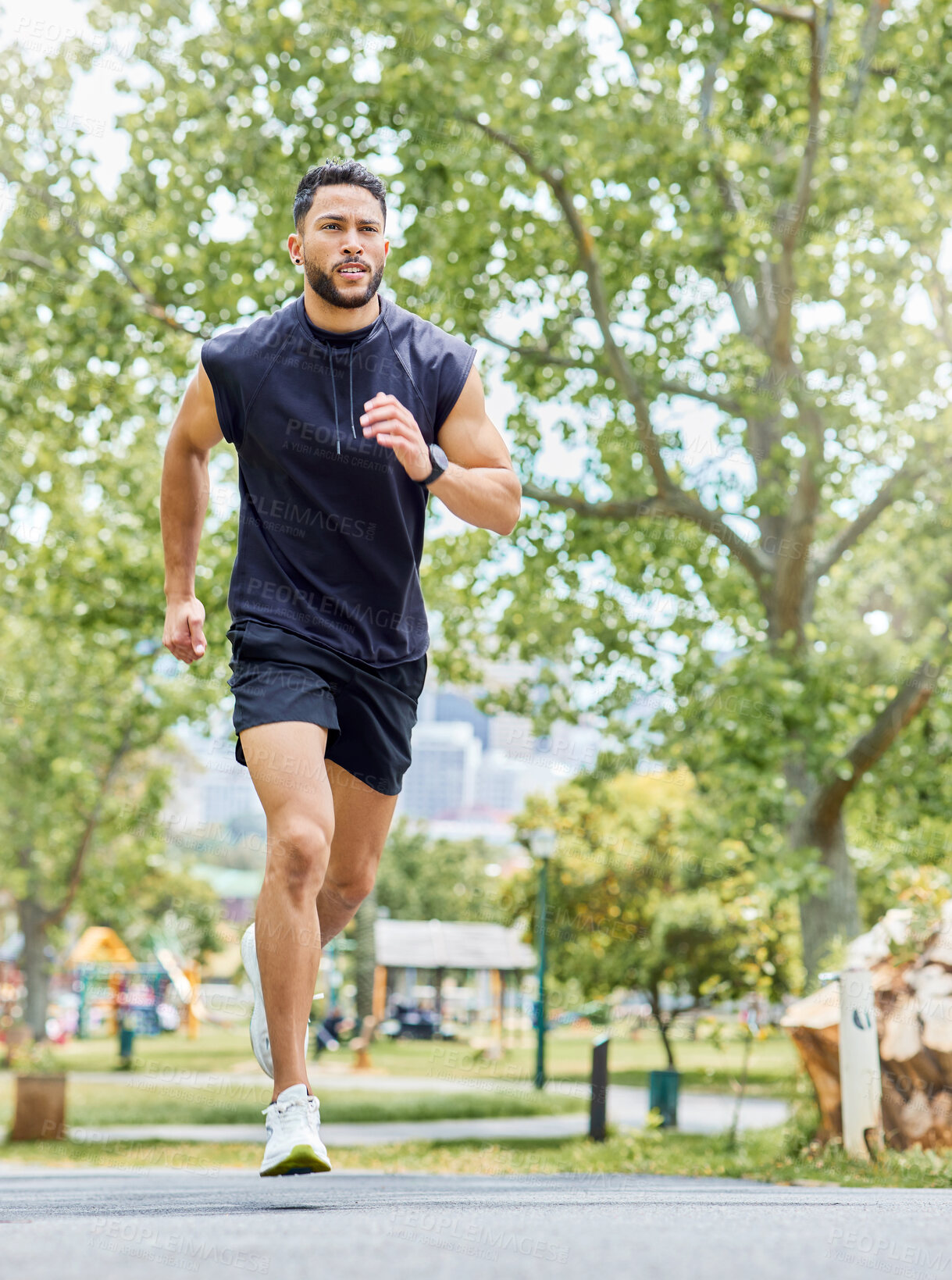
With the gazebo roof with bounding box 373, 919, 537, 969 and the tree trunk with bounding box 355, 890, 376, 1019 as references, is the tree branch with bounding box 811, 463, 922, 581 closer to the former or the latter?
the tree trunk with bounding box 355, 890, 376, 1019

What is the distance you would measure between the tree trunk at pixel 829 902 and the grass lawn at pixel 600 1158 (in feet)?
5.88

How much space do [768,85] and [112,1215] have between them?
1140 cm

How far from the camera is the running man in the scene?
288cm

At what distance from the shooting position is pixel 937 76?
11609mm

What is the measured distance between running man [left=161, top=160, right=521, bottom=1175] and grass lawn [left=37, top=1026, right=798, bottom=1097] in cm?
1570

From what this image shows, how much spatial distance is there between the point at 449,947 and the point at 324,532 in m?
36.3

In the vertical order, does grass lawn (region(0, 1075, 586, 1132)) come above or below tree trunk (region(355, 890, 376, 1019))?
below

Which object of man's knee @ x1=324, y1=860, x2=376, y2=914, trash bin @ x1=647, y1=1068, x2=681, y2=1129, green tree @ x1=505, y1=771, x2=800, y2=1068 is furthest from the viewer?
green tree @ x1=505, y1=771, x2=800, y2=1068

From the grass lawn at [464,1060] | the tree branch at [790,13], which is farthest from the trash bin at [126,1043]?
the tree branch at [790,13]

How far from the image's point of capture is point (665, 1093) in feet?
43.8

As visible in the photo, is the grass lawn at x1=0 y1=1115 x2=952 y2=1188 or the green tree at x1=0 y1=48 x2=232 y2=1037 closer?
the grass lawn at x1=0 y1=1115 x2=952 y2=1188

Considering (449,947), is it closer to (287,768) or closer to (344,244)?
(287,768)

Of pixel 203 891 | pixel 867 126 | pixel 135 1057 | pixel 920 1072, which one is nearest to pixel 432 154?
pixel 867 126

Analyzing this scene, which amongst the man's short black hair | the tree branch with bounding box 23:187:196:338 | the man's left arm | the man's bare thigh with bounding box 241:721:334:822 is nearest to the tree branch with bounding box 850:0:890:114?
the tree branch with bounding box 23:187:196:338
